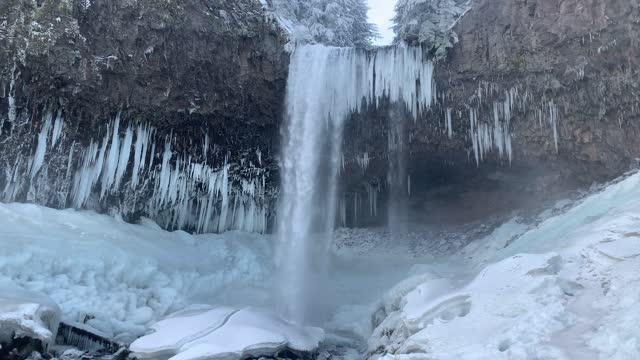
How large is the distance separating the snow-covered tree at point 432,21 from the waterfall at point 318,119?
536 mm

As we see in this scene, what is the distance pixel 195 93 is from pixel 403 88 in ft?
23.0

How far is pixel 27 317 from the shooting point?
906cm

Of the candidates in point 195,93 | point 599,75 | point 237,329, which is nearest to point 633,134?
point 599,75

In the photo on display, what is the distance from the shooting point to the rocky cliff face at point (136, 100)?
45.4ft

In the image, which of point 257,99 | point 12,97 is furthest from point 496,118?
point 12,97

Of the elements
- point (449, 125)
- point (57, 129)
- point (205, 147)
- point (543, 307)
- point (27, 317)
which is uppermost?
point (449, 125)

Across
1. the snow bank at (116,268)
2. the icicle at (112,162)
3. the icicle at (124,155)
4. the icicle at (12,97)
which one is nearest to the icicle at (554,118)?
the snow bank at (116,268)

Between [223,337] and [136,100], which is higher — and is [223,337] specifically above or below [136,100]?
below

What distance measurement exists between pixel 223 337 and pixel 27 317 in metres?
3.53

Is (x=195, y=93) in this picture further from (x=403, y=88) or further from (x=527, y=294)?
(x=527, y=294)

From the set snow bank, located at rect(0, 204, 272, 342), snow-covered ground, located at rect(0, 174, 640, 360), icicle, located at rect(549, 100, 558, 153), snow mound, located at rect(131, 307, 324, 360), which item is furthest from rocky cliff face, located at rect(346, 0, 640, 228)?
snow mound, located at rect(131, 307, 324, 360)

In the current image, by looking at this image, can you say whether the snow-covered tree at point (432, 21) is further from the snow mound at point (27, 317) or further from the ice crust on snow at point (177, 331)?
the snow mound at point (27, 317)

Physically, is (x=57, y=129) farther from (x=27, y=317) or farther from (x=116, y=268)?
(x=27, y=317)

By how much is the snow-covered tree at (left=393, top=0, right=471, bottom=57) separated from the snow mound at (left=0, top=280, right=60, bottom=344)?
1326cm
